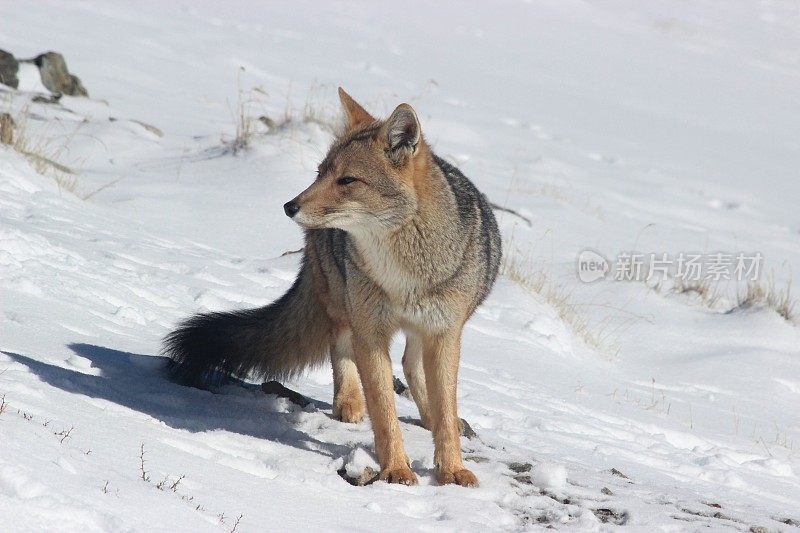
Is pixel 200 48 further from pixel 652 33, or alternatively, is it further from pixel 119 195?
pixel 652 33

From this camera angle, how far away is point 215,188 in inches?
384

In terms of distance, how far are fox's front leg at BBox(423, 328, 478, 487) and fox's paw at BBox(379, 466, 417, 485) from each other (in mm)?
168

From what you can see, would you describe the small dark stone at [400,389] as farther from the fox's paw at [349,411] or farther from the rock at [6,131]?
the rock at [6,131]

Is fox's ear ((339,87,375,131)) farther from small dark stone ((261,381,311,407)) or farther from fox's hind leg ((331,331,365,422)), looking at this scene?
small dark stone ((261,381,311,407))

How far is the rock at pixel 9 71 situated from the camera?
11.8m

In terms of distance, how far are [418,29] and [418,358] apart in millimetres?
25529

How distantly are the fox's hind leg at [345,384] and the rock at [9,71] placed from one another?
27.7ft

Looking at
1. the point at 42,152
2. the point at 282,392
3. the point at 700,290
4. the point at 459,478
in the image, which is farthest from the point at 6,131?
the point at 700,290

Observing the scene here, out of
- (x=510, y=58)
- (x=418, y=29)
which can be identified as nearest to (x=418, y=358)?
(x=510, y=58)

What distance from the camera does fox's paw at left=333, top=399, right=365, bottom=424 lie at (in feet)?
16.0

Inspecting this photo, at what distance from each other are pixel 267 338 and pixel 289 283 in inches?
96.5

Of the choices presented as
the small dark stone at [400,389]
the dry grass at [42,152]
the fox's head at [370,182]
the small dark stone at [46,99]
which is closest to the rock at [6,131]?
the dry grass at [42,152]

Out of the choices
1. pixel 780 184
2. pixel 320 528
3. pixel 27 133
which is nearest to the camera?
pixel 320 528

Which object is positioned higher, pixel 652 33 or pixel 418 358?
pixel 652 33
